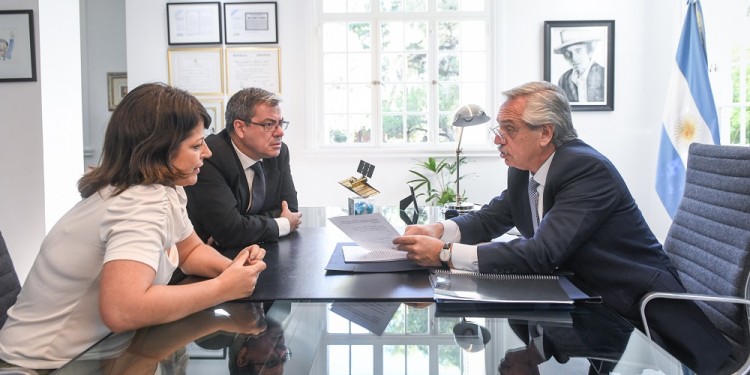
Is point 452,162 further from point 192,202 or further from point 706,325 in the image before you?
point 706,325

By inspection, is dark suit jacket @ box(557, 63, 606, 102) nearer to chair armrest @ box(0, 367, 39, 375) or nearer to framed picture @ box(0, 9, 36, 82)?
framed picture @ box(0, 9, 36, 82)

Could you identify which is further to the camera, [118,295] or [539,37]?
[539,37]

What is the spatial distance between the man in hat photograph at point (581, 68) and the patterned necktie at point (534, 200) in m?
3.13

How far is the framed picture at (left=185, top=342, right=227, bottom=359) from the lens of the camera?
1.01 m

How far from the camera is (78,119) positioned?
3.73 metres

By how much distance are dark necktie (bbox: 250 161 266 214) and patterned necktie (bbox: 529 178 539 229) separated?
113 cm

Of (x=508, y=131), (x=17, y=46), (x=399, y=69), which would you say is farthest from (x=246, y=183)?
(x=399, y=69)

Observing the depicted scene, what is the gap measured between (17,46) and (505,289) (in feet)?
10.9

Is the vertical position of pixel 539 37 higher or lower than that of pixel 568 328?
higher

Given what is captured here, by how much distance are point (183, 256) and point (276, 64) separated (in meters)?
3.64

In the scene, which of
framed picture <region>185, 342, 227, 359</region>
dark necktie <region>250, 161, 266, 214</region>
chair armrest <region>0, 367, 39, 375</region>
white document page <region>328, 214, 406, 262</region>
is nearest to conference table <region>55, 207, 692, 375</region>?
framed picture <region>185, 342, 227, 359</region>

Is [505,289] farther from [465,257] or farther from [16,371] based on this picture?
[16,371]

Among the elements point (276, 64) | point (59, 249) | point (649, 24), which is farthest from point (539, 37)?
point (59, 249)

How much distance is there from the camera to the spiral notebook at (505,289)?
1.28 metres
